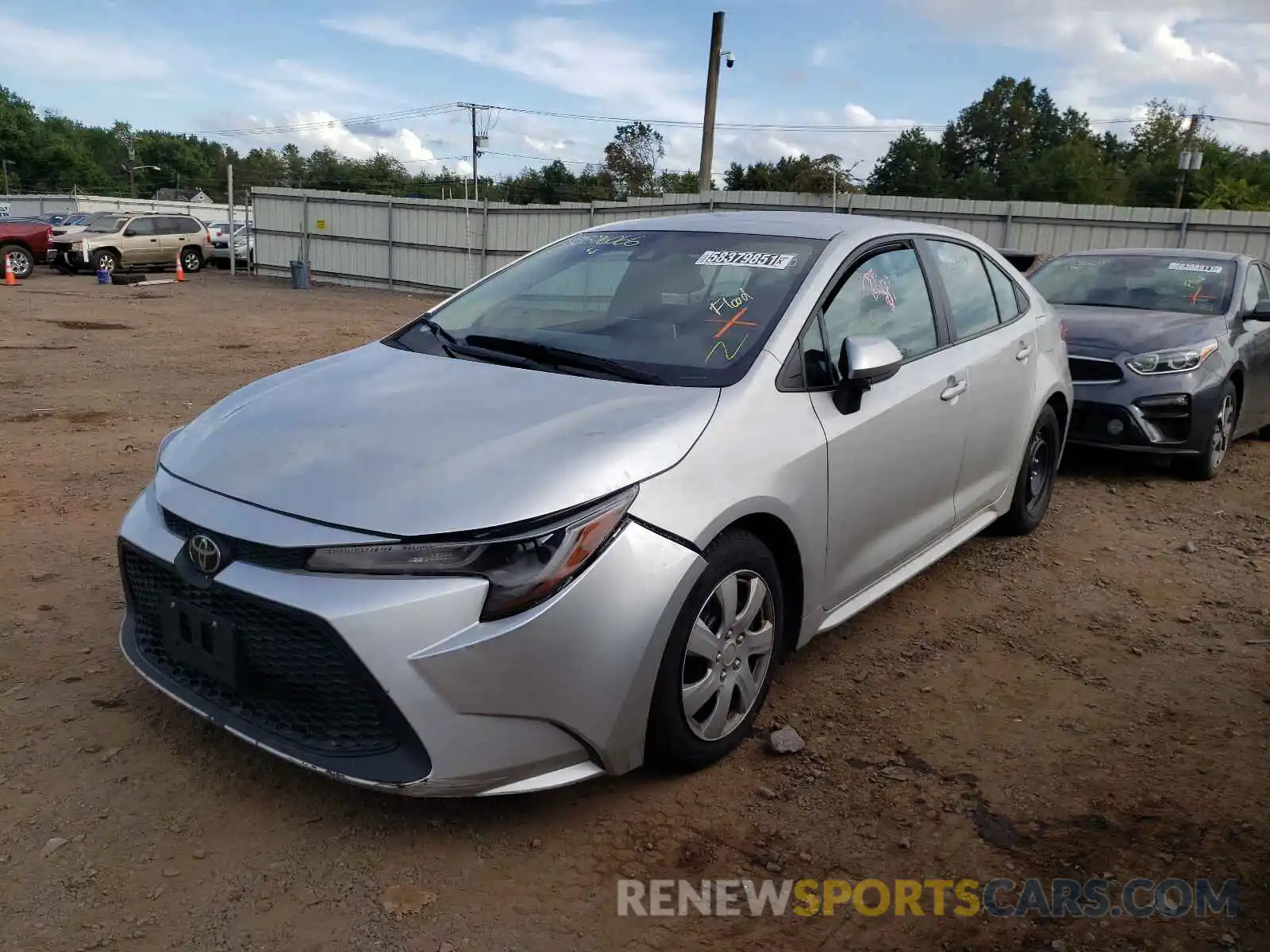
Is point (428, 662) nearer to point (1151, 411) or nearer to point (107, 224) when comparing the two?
point (1151, 411)

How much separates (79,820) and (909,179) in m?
66.9

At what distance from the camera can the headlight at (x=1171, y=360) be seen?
20.5 feet

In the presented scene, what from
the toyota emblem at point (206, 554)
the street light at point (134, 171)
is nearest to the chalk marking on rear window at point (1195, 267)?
the toyota emblem at point (206, 554)

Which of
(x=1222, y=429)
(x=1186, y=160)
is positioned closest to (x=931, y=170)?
(x=1186, y=160)

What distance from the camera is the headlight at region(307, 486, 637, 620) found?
2320 mm

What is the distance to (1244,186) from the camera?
44.0 m

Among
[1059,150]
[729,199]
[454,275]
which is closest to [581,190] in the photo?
[1059,150]

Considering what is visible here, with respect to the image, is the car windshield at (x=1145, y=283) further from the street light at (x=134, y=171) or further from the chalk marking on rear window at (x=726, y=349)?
the street light at (x=134, y=171)

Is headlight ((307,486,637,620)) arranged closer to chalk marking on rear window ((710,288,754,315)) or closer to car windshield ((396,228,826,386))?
car windshield ((396,228,826,386))

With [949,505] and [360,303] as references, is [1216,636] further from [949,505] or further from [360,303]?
[360,303]

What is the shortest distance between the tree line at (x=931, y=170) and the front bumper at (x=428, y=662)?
40.3m

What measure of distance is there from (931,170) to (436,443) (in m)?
65.8

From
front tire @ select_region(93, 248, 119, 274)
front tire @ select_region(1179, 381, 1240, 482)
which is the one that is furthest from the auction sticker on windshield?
front tire @ select_region(93, 248, 119, 274)

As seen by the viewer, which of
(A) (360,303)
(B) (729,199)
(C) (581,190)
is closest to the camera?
(B) (729,199)
